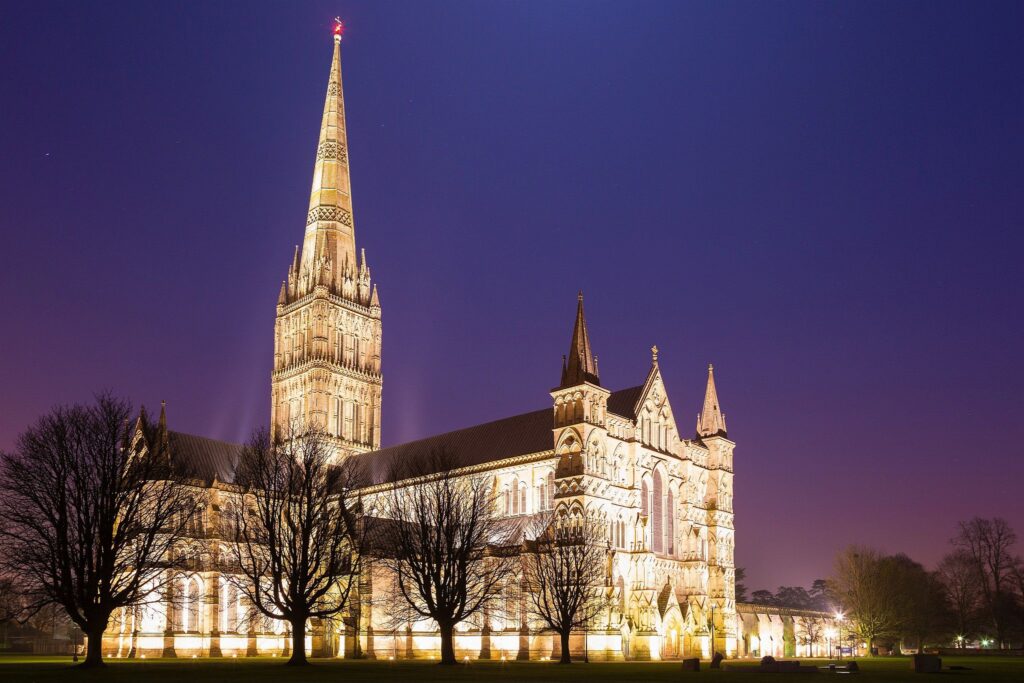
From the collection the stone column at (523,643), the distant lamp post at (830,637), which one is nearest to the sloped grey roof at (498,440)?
the stone column at (523,643)

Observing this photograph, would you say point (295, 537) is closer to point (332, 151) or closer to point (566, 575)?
point (566, 575)

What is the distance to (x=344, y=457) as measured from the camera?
103 metres

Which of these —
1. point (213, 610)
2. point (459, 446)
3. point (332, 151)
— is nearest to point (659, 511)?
point (459, 446)

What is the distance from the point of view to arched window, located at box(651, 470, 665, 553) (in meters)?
82.1

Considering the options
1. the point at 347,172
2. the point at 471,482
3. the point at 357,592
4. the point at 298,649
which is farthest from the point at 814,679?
the point at 347,172

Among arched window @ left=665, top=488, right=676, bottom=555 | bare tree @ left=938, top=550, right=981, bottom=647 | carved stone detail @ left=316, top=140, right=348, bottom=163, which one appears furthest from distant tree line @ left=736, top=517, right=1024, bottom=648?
carved stone detail @ left=316, top=140, right=348, bottom=163

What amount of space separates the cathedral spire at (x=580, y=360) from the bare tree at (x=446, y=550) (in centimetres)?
1026

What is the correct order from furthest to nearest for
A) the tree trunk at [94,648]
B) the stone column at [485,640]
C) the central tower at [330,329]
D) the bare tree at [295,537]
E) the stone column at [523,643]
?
the central tower at [330,329], the stone column at [485,640], the stone column at [523,643], the bare tree at [295,537], the tree trunk at [94,648]

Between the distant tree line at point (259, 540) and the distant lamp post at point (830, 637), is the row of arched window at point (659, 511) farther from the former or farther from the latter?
the distant lamp post at point (830, 637)

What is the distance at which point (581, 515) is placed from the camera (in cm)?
7219

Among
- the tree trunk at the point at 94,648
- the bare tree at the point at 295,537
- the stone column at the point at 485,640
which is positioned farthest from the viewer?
the stone column at the point at 485,640

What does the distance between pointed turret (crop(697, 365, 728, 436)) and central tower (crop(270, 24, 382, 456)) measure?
111 ft

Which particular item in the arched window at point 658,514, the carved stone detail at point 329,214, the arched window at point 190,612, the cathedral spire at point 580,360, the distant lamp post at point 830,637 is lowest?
the distant lamp post at point 830,637

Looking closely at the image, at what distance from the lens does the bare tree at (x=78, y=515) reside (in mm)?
48375
